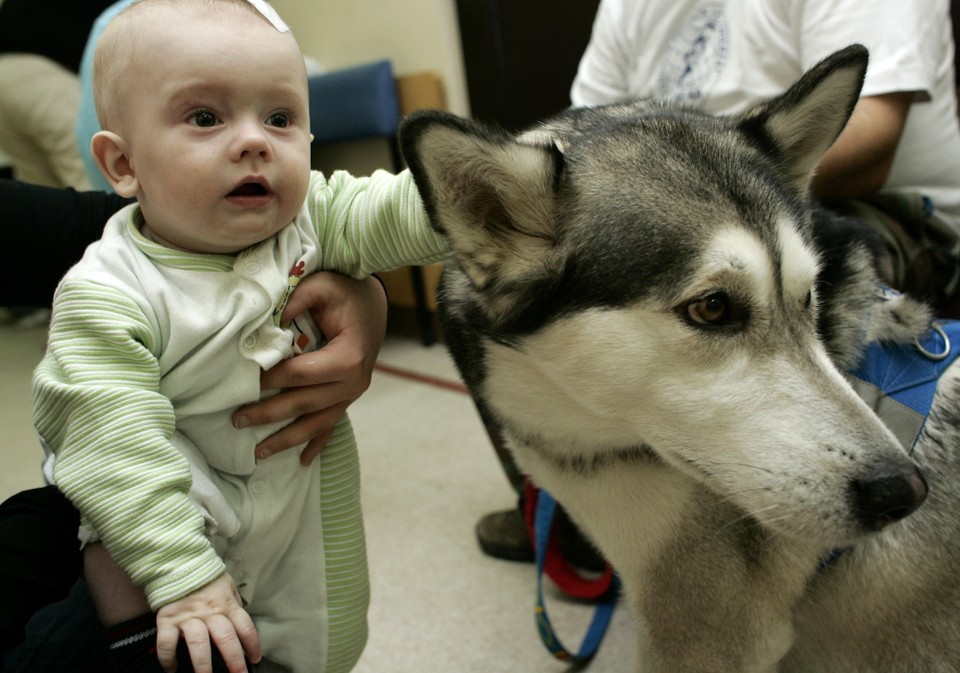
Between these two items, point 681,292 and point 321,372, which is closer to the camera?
point 681,292

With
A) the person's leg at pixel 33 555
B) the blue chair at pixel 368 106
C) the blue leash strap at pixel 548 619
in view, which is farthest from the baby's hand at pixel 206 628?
the blue chair at pixel 368 106

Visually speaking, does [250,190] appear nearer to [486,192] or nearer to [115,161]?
[115,161]

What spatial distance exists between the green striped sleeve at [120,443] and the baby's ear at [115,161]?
0.49 ft

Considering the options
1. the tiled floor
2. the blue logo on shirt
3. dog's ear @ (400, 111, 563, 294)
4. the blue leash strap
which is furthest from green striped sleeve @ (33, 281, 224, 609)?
the blue logo on shirt

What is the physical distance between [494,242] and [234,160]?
0.34 m

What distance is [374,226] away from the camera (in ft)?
3.24

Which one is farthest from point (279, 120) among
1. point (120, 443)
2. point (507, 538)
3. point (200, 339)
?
point (507, 538)

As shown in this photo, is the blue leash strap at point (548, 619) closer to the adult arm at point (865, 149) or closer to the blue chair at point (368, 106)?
the blue chair at point (368, 106)

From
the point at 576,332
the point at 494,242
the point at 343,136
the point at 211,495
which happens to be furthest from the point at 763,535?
the point at 343,136

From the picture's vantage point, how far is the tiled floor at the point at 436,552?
151cm

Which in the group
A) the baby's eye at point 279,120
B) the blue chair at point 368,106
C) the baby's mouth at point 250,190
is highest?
the baby's eye at point 279,120

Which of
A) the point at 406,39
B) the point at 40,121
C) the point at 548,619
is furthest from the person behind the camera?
the point at 406,39

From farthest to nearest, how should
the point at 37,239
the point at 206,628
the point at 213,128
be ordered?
the point at 37,239 < the point at 213,128 < the point at 206,628

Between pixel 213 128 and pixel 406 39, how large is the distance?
2.55m
